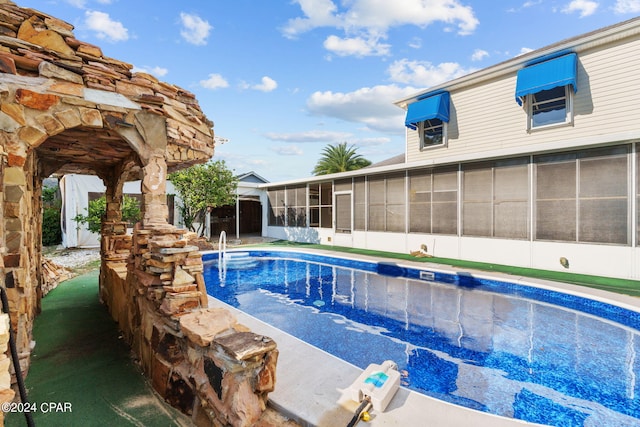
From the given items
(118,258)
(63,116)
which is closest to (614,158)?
(63,116)

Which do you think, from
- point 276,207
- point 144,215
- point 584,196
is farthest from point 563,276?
point 276,207

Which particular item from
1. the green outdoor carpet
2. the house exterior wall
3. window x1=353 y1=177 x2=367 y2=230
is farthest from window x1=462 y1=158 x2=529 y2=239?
the green outdoor carpet

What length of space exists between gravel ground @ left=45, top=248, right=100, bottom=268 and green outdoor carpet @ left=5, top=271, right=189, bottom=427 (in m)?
5.37

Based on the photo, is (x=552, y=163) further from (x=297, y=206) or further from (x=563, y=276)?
(x=297, y=206)

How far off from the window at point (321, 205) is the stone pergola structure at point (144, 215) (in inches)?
430

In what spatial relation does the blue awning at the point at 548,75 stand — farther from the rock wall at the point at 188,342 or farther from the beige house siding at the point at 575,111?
the rock wall at the point at 188,342

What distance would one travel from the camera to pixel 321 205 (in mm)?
15008

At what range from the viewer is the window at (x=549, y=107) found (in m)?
9.18

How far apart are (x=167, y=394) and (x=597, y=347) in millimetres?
5710

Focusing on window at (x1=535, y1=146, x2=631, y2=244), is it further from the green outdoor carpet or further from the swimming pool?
the green outdoor carpet

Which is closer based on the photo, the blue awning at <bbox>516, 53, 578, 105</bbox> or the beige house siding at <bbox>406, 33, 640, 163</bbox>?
the beige house siding at <bbox>406, 33, 640, 163</bbox>

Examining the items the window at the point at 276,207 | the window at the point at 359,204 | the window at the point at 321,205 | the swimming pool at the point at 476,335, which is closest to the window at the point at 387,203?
the window at the point at 359,204

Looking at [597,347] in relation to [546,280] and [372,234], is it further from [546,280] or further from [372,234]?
[372,234]

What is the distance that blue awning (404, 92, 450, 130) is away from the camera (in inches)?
450
